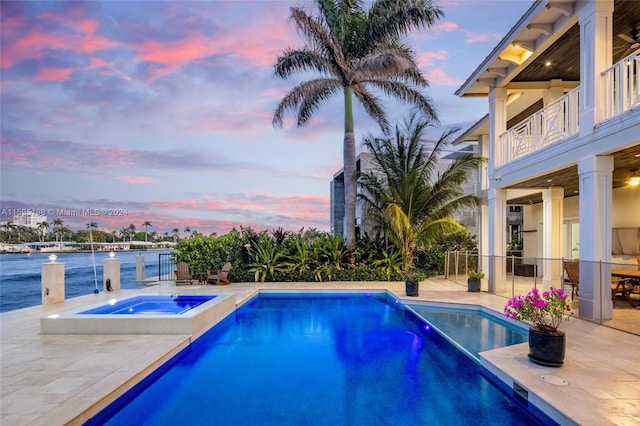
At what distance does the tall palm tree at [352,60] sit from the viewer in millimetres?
13383

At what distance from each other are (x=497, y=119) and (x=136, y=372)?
11416 millimetres

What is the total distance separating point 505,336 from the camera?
730 centimetres

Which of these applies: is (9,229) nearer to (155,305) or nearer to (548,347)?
(155,305)

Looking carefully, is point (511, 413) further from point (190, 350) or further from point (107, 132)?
point (107, 132)

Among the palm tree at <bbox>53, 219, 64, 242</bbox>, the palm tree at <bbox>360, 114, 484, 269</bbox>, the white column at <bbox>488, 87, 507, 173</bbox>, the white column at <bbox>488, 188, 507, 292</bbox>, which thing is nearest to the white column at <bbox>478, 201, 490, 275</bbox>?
the palm tree at <bbox>360, 114, 484, 269</bbox>

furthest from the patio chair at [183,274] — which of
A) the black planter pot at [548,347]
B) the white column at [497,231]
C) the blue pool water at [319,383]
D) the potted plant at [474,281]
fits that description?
the black planter pot at [548,347]

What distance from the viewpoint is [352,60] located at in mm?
14539

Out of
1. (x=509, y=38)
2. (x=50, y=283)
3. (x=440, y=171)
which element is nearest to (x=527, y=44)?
(x=509, y=38)

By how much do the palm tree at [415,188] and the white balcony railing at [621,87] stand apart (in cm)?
628

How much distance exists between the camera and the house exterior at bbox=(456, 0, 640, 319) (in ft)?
23.2

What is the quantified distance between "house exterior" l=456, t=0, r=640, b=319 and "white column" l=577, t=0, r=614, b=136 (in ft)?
0.06

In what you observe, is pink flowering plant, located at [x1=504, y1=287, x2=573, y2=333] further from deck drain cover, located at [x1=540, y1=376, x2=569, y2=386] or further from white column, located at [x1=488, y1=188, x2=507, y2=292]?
white column, located at [x1=488, y1=188, x2=507, y2=292]

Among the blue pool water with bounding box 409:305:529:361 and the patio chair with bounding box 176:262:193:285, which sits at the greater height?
the patio chair with bounding box 176:262:193:285

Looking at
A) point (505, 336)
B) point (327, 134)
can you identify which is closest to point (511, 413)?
point (505, 336)
